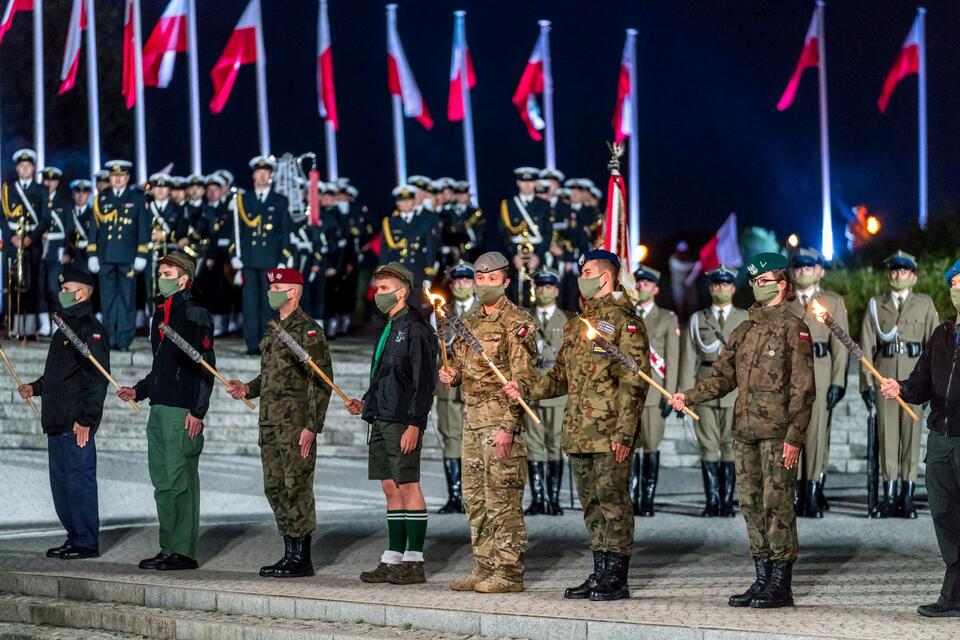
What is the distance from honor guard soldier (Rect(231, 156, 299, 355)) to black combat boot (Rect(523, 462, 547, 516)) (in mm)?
6129

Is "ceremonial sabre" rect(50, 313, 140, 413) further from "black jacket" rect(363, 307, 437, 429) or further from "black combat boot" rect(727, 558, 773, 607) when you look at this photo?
"black combat boot" rect(727, 558, 773, 607)

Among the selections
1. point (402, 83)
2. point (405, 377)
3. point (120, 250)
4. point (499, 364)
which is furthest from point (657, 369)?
point (402, 83)

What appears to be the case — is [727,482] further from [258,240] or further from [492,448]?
[258,240]

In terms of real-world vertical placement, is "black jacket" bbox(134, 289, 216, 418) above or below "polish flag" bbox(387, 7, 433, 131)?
below

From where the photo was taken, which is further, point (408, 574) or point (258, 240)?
point (258, 240)

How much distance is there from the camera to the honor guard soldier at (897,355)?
1191cm

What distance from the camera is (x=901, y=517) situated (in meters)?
11.8

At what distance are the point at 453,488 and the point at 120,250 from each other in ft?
24.2

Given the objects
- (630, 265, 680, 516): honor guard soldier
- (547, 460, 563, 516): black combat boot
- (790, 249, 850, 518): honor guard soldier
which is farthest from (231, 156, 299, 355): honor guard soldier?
(790, 249, 850, 518): honor guard soldier

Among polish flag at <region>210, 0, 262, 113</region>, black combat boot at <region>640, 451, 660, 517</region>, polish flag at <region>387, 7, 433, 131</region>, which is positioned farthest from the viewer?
polish flag at <region>387, 7, 433, 131</region>

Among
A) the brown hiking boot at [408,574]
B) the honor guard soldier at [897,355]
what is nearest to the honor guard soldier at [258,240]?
the honor guard soldier at [897,355]

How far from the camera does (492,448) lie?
8516mm

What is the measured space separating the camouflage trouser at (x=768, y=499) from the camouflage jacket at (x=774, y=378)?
0.09 meters

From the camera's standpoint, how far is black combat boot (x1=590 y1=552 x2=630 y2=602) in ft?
26.5
